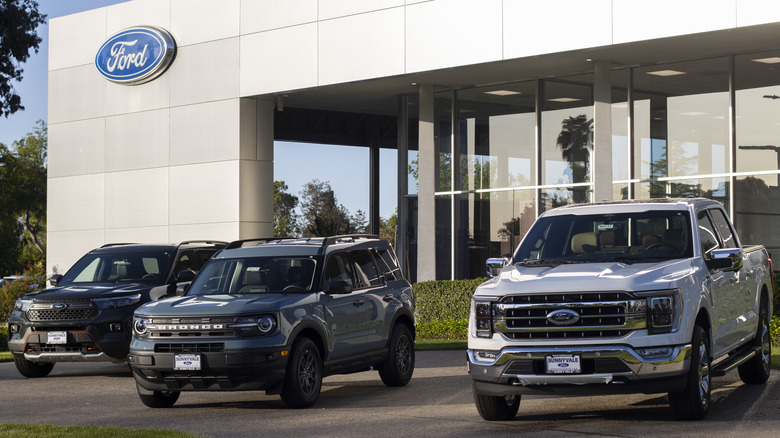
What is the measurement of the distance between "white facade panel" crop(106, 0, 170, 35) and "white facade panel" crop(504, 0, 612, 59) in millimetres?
11281

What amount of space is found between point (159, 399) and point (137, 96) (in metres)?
19.5

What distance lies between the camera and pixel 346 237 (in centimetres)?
1316

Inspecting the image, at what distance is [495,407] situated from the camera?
9.83 m

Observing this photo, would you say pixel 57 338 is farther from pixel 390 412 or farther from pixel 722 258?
pixel 722 258

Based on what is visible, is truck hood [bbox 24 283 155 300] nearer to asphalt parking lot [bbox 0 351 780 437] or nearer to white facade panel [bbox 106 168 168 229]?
asphalt parking lot [bbox 0 351 780 437]

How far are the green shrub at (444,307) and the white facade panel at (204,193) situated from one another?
631cm

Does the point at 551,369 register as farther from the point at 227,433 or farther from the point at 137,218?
the point at 137,218

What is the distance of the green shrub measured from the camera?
21.8 metres

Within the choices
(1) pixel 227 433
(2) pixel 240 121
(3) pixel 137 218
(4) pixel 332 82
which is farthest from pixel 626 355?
(3) pixel 137 218

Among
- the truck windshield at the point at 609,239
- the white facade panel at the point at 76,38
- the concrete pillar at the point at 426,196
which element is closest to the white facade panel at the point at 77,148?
the white facade panel at the point at 76,38

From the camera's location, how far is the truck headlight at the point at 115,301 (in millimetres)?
14309

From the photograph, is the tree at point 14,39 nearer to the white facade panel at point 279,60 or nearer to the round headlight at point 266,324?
the white facade panel at point 279,60

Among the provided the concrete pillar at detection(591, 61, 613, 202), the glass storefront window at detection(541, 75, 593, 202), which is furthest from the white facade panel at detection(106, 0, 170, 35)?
the concrete pillar at detection(591, 61, 613, 202)

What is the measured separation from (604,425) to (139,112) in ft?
74.3
